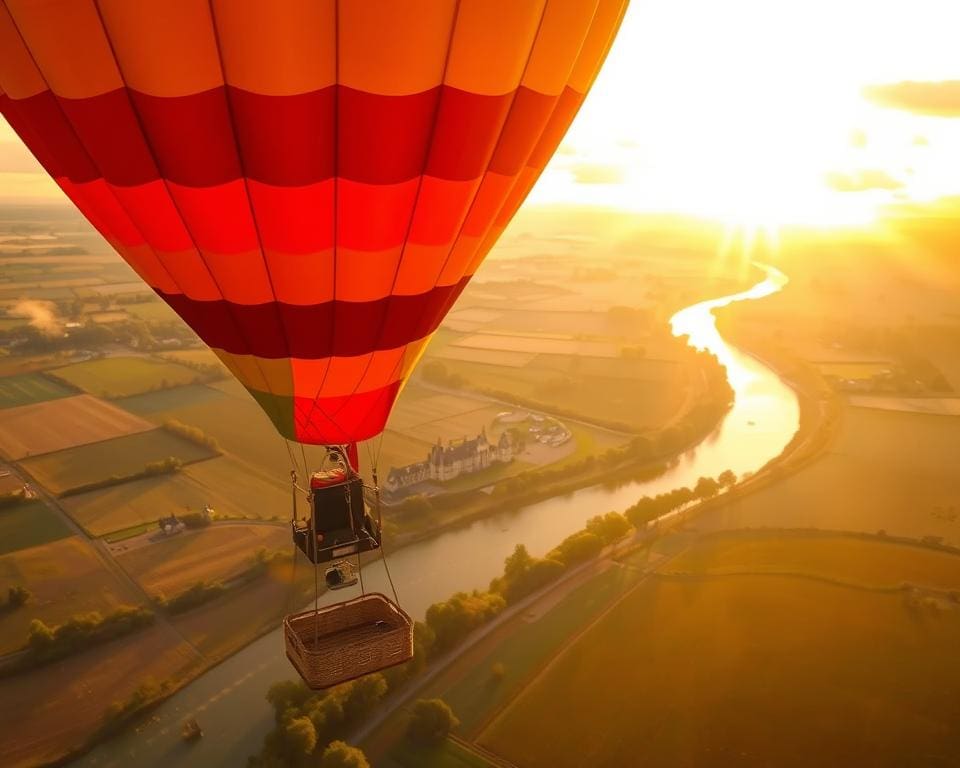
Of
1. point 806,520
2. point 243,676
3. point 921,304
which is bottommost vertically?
point 243,676

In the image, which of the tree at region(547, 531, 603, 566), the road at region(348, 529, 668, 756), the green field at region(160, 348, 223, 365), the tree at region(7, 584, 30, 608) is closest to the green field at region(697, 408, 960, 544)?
the road at region(348, 529, 668, 756)

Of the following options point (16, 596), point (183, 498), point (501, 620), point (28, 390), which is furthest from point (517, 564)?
point (28, 390)

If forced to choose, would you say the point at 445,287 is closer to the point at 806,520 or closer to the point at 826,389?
the point at 806,520

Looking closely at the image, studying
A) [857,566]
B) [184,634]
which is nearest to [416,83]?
[184,634]

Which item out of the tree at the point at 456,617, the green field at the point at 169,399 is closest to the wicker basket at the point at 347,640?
the tree at the point at 456,617

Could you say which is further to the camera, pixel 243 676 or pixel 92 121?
pixel 243 676

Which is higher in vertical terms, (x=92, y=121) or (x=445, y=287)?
(x=92, y=121)

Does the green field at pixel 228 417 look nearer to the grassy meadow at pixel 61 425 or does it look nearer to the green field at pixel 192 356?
the grassy meadow at pixel 61 425
